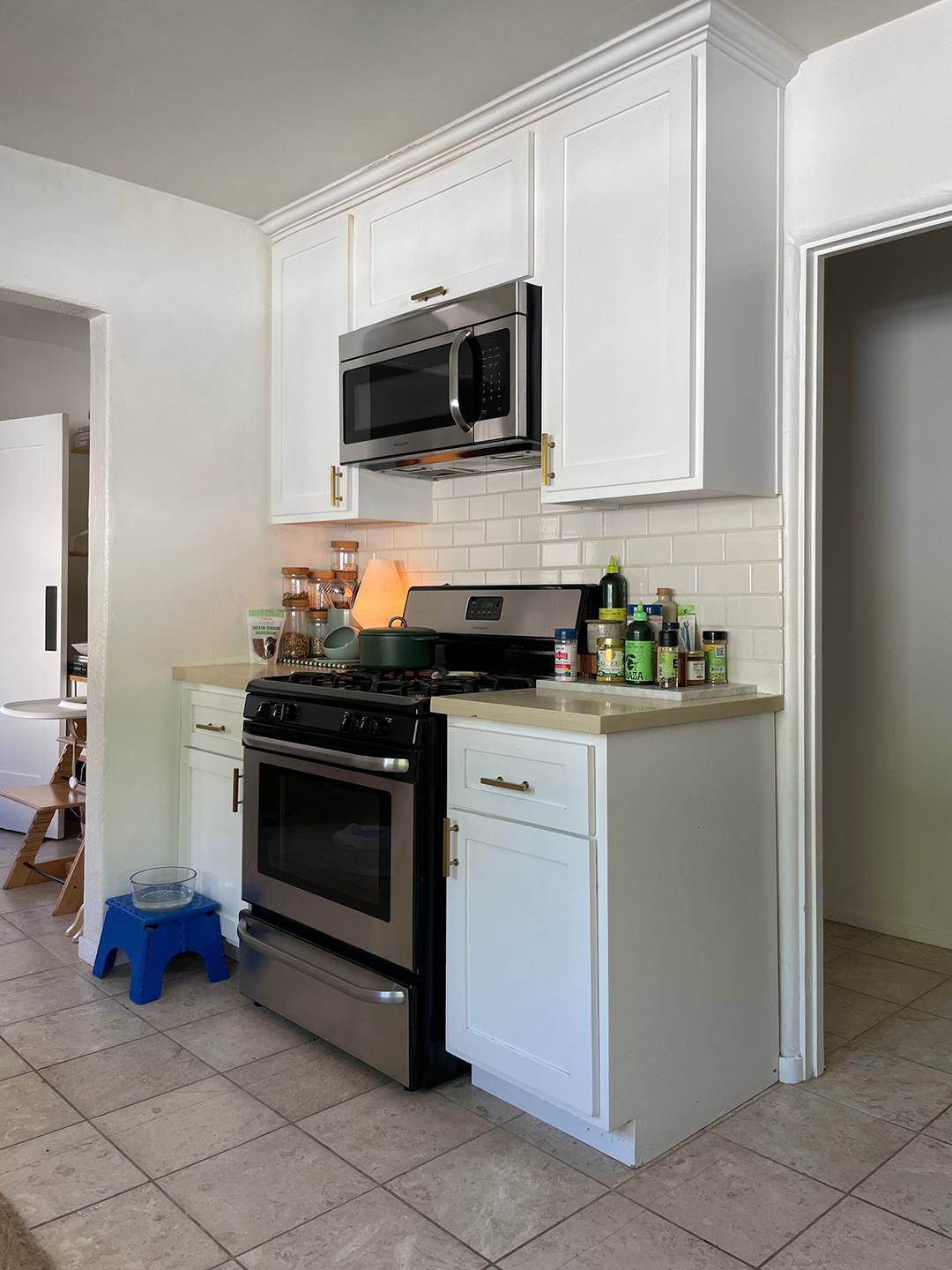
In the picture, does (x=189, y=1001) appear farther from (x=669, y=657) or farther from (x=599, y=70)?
(x=599, y=70)

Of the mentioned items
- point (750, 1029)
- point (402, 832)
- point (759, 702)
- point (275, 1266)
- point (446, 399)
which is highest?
point (446, 399)

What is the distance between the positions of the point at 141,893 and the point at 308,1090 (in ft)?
3.17

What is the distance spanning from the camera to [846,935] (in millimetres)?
3373

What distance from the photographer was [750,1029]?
89.4 inches

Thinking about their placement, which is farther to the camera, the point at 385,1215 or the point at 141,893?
the point at 141,893

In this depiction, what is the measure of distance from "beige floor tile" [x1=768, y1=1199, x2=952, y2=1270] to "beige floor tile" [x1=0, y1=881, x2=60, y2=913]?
2903mm

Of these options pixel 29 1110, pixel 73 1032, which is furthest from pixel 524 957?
pixel 73 1032

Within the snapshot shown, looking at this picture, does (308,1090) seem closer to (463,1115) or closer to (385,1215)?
(463,1115)

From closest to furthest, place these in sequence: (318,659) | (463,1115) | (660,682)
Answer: (463,1115) < (660,682) < (318,659)

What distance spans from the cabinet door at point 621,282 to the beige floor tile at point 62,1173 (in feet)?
5.92

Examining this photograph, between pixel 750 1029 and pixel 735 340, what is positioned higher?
pixel 735 340

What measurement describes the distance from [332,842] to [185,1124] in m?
0.70

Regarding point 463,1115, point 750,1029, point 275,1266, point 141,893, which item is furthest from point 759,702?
point 141,893

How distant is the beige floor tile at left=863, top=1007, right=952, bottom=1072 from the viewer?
2.46 m
